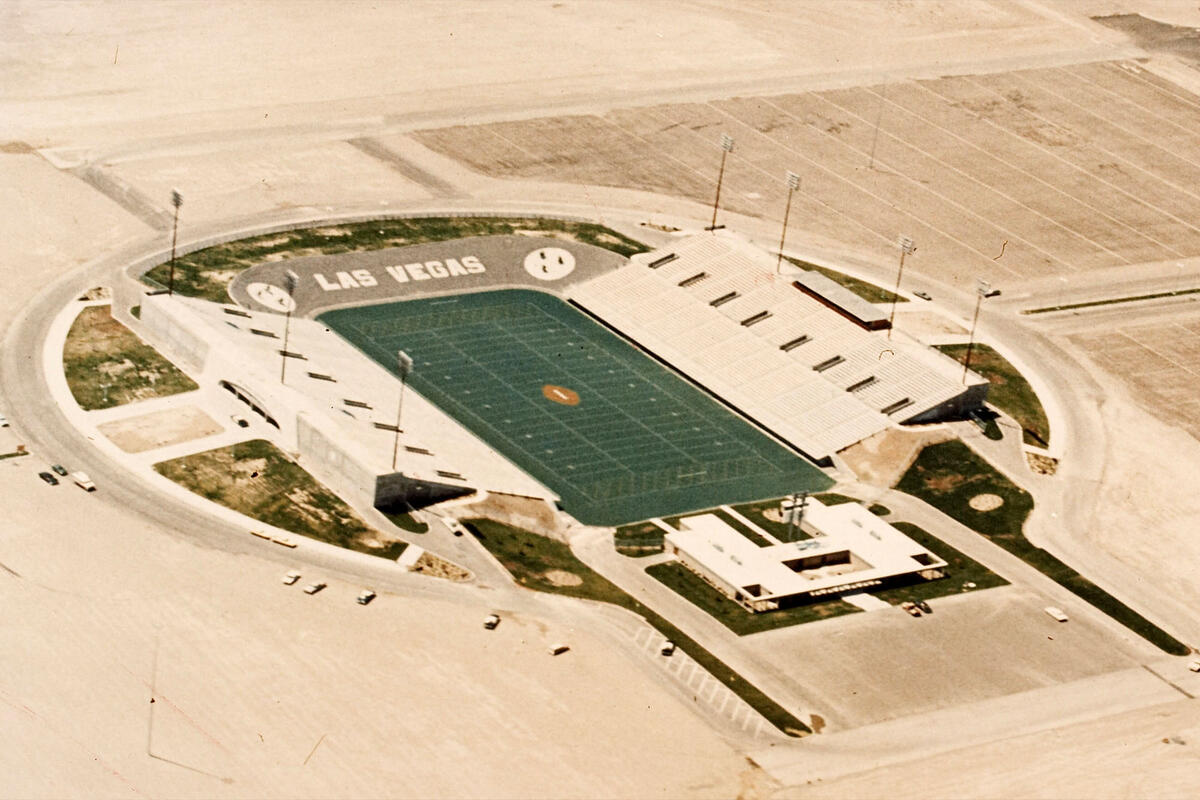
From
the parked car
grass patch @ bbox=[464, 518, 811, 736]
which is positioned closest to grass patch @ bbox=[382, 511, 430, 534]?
grass patch @ bbox=[464, 518, 811, 736]

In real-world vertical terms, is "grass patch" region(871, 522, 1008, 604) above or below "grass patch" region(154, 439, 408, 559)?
above

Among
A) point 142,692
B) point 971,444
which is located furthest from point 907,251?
point 142,692

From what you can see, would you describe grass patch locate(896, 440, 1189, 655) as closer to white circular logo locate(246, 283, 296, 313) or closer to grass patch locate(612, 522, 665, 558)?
grass patch locate(612, 522, 665, 558)

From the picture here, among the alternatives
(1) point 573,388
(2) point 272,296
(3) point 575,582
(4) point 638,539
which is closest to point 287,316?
(2) point 272,296

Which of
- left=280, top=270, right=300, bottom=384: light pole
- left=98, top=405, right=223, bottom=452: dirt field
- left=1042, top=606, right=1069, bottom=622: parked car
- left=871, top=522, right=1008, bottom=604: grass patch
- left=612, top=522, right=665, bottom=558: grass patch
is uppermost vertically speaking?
left=280, top=270, right=300, bottom=384: light pole

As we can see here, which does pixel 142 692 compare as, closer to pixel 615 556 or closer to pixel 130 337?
pixel 615 556

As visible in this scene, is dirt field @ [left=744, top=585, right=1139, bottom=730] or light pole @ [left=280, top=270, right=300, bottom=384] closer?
dirt field @ [left=744, top=585, right=1139, bottom=730]

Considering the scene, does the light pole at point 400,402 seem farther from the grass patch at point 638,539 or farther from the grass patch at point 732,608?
the grass patch at point 732,608
